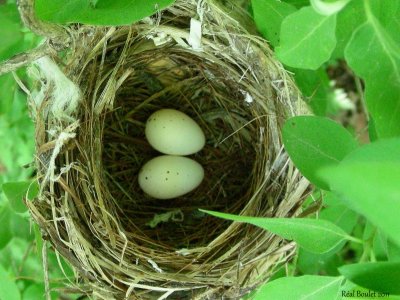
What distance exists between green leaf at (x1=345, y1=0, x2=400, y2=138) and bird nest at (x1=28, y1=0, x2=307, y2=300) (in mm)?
348

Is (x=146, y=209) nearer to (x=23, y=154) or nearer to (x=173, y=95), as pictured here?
(x=173, y=95)

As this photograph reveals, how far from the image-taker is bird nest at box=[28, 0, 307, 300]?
3.16 feet

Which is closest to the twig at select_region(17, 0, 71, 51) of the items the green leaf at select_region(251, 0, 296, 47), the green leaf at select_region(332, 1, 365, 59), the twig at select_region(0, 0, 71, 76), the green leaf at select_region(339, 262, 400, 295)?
the twig at select_region(0, 0, 71, 76)

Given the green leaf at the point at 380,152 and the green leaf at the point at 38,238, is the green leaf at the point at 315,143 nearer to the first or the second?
the green leaf at the point at 380,152

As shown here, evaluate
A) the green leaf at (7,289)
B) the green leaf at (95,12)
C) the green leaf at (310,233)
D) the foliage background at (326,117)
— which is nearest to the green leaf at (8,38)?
the foliage background at (326,117)

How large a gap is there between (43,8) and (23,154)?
1.00 meters

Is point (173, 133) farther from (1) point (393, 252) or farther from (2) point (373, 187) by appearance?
(2) point (373, 187)

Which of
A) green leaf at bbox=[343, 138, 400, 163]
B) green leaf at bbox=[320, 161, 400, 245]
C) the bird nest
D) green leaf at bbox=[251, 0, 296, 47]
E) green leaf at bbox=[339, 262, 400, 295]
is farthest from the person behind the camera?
the bird nest

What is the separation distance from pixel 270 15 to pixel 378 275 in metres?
0.43

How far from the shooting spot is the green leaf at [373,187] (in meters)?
0.29

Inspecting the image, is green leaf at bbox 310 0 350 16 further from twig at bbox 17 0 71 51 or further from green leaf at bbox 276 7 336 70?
twig at bbox 17 0 71 51

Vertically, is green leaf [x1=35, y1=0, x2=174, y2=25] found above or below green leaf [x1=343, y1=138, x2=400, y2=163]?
below

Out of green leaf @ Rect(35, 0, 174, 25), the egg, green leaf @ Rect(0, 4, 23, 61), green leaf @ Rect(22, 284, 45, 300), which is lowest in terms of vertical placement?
green leaf @ Rect(22, 284, 45, 300)

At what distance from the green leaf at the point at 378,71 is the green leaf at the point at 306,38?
3 centimetres
